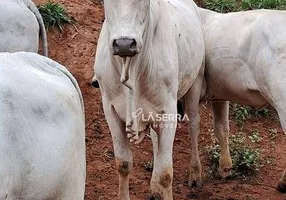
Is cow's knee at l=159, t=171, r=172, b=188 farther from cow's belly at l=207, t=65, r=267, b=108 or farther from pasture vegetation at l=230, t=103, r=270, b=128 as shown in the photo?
pasture vegetation at l=230, t=103, r=270, b=128

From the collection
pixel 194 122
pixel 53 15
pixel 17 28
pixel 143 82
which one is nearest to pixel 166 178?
pixel 143 82

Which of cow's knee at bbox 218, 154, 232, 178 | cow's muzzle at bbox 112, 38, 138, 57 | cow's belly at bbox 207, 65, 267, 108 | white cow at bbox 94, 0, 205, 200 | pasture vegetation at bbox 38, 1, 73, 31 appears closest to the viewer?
cow's muzzle at bbox 112, 38, 138, 57

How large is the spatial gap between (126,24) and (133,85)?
0.49m

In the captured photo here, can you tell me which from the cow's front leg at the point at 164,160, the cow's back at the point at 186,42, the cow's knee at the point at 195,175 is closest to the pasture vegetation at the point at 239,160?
the cow's knee at the point at 195,175

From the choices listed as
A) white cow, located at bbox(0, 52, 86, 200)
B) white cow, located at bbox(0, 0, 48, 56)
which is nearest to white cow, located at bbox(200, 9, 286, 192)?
white cow, located at bbox(0, 0, 48, 56)

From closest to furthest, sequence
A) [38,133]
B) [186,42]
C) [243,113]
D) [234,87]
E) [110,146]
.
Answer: [38,133], [186,42], [234,87], [110,146], [243,113]

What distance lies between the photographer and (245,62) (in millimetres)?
5895

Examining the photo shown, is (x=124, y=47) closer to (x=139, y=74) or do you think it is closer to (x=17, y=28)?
(x=139, y=74)

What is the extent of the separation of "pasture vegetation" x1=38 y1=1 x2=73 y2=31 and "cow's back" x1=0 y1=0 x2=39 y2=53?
2.74m

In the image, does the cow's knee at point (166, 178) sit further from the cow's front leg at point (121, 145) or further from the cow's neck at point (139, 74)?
the cow's neck at point (139, 74)

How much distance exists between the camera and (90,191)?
6.18 m

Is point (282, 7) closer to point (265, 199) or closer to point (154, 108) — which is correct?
point (265, 199)

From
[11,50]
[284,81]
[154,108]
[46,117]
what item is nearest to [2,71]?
[46,117]

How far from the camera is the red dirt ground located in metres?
6.32
